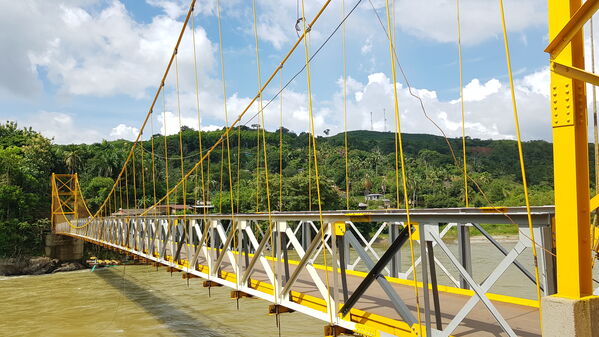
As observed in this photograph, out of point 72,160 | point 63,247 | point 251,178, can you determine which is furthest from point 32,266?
point 251,178

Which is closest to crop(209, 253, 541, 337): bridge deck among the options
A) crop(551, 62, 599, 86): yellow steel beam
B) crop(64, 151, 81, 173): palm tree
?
crop(551, 62, 599, 86): yellow steel beam

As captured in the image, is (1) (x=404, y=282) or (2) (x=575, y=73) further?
(1) (x=404, y=282)

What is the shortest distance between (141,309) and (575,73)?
15.9m

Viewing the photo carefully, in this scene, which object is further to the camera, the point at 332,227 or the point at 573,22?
the point at 332,227

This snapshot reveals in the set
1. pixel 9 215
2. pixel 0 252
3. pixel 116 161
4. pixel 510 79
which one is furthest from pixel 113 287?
pixel 116 161

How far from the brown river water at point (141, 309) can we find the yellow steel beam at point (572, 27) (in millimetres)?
10206

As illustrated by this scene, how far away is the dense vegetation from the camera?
30.9m

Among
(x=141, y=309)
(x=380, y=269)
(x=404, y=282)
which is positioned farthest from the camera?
(x=141, y=309)

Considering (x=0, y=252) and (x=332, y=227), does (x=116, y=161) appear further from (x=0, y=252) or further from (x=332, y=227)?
(x=332, y=227)

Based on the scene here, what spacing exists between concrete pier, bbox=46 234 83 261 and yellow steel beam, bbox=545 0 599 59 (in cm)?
3215

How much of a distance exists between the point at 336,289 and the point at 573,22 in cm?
236

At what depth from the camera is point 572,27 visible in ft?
7.26

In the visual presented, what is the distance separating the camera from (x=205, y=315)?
46.9 feet

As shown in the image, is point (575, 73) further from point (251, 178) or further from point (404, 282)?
point (251, 178)
